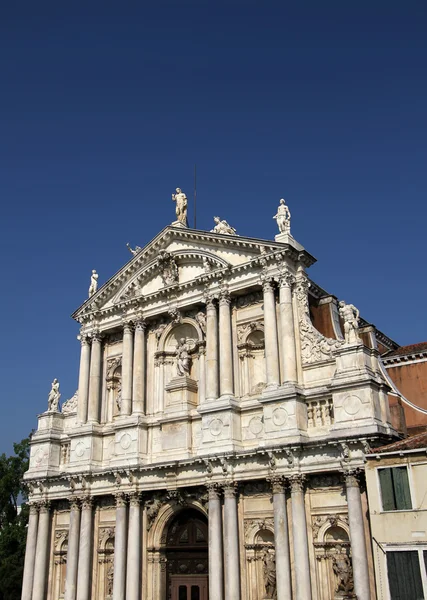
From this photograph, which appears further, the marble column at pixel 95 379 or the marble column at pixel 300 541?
the marble column at pixel 95 379

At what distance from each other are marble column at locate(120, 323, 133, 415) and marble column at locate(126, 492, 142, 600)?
12.2 ft

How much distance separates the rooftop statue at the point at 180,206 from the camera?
2991 centimetres

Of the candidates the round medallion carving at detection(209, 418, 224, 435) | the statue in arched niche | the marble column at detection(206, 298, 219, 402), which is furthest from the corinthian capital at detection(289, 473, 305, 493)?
the statue in arched niche

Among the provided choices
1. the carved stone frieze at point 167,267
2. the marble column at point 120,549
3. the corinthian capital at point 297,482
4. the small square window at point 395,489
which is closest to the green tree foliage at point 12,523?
the marble column at point 120,549

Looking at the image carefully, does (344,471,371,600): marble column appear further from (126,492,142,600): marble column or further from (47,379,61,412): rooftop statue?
(47,379,61,412): rooftop statue

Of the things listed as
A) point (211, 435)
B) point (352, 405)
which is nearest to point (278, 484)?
point (211, 435)

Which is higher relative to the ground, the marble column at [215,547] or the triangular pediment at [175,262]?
the triangular pediment at [175,262]

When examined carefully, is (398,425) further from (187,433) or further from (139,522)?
(139,522)

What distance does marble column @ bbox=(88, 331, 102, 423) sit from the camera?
96.1 feet

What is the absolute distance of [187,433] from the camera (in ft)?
85.0

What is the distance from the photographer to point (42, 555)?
28719mm

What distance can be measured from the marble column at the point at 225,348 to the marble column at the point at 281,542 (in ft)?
13.7

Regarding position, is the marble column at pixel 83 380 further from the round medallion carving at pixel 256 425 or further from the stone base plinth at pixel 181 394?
the round medallion carving at pixel 256 425

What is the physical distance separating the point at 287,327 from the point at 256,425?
3.75 meters
